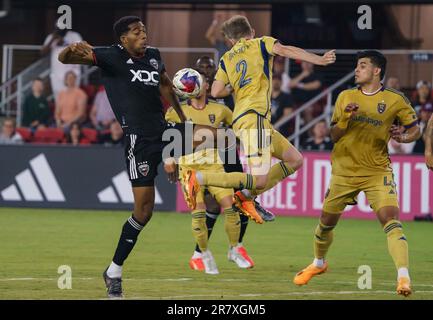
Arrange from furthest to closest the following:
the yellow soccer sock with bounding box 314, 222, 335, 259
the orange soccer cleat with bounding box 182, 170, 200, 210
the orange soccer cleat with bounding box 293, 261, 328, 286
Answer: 1. the orange soccer cleat with bounding box 182, 170, 200, 210
2. the yellow soccer sock with bounding box 314, 222, 335, 259
3. the orange soccer cleat with bounding box 293, 261, 328, 286

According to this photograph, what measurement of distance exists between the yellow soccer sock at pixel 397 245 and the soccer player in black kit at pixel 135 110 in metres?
2.18

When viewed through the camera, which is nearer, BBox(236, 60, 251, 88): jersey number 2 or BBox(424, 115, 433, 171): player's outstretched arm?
BBox(424, 115, 433, 171): player's outstretched arm

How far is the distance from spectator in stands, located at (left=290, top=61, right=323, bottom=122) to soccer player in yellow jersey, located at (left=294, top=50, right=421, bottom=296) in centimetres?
1068

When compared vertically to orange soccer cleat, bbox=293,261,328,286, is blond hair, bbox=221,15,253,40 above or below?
above

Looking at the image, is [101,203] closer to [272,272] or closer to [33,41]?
[33,41]

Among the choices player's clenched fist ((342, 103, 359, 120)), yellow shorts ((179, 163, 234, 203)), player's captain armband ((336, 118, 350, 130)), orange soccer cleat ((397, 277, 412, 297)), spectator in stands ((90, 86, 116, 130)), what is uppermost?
player's clenched fist ((342, 103, 359, 120))

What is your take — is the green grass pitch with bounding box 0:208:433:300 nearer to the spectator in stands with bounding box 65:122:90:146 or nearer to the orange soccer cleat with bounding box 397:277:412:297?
the orange soccer cleat with bounding box 397:277:412:297

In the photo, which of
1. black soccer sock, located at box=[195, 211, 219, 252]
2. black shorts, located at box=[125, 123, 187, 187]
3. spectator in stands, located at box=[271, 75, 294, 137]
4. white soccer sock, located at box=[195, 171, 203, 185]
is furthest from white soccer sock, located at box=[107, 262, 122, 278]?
spectator in stands, located at box=[271, 75, 294, 137]

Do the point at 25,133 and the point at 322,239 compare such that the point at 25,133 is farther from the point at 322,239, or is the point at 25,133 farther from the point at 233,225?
the point at 322,239

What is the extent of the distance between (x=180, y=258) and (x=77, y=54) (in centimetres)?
451

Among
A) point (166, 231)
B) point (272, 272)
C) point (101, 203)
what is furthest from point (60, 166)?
point (272, 272)

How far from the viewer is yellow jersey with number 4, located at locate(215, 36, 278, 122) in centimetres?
1210

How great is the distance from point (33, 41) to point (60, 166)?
503 centimetres

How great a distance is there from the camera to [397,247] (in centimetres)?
1045
